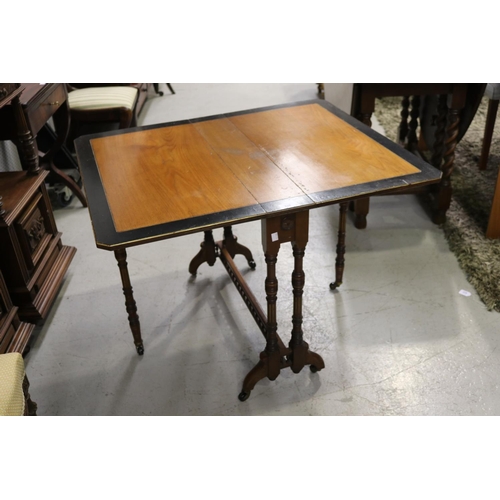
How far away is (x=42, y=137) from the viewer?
3766 millimetres

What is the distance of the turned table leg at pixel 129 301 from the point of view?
6.64ft

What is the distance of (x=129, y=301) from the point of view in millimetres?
2180

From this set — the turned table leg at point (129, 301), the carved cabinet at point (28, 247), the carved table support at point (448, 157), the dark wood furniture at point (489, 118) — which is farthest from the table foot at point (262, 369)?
the dark wood furniture at point (489, 118)

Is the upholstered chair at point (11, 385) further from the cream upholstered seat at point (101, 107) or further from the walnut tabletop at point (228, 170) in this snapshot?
the cream upholstered seat at point (101, 107)

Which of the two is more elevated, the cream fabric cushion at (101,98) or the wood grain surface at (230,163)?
the wood grain surface at (230,163)

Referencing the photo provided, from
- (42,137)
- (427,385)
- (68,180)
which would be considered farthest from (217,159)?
(42,137)

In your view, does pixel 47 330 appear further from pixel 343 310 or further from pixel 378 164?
pixel 378 164

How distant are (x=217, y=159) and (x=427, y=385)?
1.16 m

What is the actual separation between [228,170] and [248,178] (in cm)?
10

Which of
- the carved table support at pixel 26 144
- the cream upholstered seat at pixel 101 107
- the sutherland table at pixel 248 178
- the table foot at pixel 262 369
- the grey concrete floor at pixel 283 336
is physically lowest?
the grey concrete floor at pixel 283 336

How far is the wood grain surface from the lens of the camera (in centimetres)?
172

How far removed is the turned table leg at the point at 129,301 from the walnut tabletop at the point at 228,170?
0.97 ft

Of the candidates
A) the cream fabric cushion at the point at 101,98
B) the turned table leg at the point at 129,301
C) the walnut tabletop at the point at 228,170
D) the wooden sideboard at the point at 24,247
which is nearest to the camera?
the walnut tabletop at the point at 228,170

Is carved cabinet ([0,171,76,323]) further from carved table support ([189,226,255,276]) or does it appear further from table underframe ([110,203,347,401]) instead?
carved table support ([189,226,255,276])
